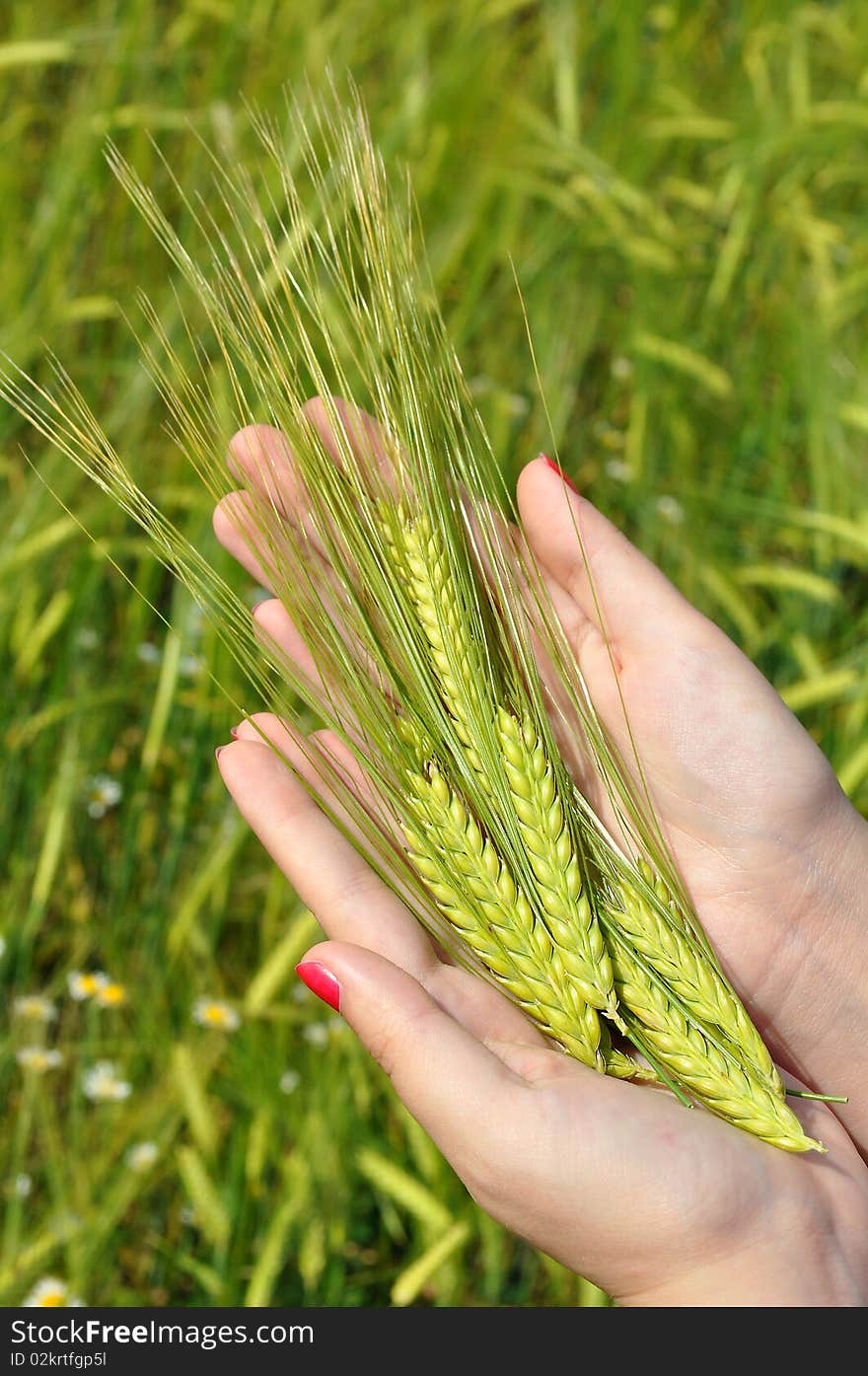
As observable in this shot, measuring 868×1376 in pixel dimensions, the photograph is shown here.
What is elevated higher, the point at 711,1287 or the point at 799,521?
the point at 799,521

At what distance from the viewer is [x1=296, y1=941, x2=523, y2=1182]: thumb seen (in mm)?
1236

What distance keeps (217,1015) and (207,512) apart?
82cm

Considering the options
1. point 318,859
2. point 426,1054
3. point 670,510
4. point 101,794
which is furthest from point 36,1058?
point 670,510

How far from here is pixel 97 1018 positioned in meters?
1.88

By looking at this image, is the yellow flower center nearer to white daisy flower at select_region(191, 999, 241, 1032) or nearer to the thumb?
white daisy flower at select_region(191, 999, 241, 1032)

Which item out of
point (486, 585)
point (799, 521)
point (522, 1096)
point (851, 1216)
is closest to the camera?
point (522, 1096)

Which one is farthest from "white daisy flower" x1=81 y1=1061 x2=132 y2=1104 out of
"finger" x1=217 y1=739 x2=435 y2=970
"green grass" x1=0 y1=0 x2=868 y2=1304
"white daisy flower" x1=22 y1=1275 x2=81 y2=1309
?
"finger" x1=217 y1=739 x2=435 y2=970

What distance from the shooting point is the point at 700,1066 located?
1342mm

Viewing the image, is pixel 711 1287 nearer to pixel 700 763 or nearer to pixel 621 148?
pixel 700 763

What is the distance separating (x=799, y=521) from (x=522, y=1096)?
1.25 metres

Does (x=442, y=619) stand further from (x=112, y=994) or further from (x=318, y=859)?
(x=112, y=994)

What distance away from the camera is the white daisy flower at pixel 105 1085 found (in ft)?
5.89

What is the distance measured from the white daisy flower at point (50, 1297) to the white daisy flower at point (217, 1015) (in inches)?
15.6

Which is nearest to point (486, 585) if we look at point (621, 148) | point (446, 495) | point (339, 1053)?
point (446, 495)
